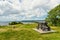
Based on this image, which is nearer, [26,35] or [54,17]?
[26,35]

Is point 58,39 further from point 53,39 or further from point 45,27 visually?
point 45,27

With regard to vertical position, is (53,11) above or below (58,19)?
above

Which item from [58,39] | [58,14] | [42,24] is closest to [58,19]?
[58,14]

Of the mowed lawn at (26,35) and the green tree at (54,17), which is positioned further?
the green tree at (54,17)

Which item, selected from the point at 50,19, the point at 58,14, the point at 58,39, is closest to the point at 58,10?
the point at 58,14

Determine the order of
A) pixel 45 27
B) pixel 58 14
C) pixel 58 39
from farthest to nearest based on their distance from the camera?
pixel 58 14
pixel 45 27
pixel 58 39

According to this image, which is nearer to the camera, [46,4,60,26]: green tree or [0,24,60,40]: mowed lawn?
[0,24,60,40]: mowed lawn

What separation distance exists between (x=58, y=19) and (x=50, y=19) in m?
2.98

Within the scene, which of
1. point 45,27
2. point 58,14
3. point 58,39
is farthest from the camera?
point 58,14

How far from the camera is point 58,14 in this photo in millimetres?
43531

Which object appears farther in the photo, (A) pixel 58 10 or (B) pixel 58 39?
(A) pixel 58 10

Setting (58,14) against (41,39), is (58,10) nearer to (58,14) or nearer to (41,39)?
(58,14)

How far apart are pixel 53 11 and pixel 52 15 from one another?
4.99ft

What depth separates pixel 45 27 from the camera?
92.8 ft
